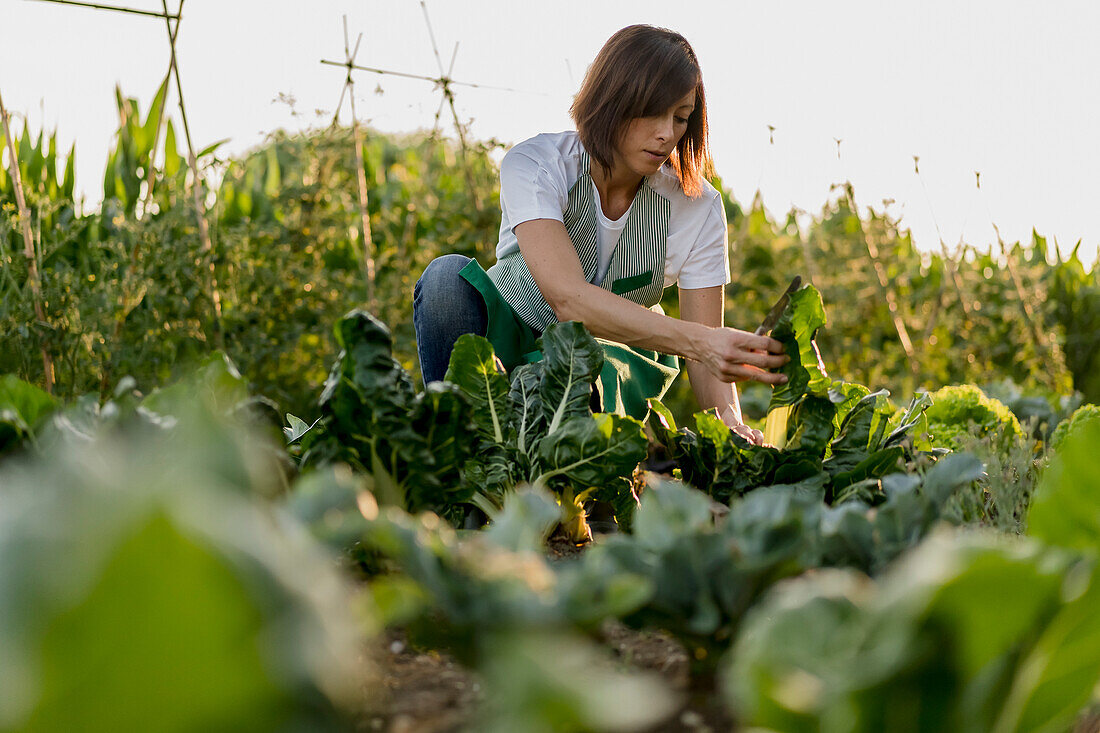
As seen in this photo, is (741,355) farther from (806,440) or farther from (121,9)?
(121,9)

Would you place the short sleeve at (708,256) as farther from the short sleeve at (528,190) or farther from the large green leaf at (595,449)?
the large green leaf at (595,449)

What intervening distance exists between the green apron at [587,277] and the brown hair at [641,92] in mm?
101

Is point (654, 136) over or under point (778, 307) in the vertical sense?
over

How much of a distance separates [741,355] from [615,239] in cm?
82

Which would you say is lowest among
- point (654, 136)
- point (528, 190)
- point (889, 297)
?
point (889, 297)

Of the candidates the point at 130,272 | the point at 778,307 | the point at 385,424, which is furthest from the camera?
the point at 130,272

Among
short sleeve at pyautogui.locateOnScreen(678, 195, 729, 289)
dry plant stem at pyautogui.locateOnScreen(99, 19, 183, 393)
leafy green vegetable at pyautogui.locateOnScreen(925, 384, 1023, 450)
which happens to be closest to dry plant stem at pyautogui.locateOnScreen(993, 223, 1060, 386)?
leafy green vegetable at pyautogui.locateOnScreen(925, 384, 1023, 450)

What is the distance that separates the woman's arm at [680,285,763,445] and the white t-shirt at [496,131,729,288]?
3cm

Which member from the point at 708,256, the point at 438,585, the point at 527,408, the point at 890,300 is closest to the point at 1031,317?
the point at 890,300

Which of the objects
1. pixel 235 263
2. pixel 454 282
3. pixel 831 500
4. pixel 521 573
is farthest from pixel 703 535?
pixel 235 263

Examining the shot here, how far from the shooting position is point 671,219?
228 cm

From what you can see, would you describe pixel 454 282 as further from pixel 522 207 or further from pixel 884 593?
pixel 884 593

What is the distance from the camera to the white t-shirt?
215 cm

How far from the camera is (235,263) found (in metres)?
3.28
